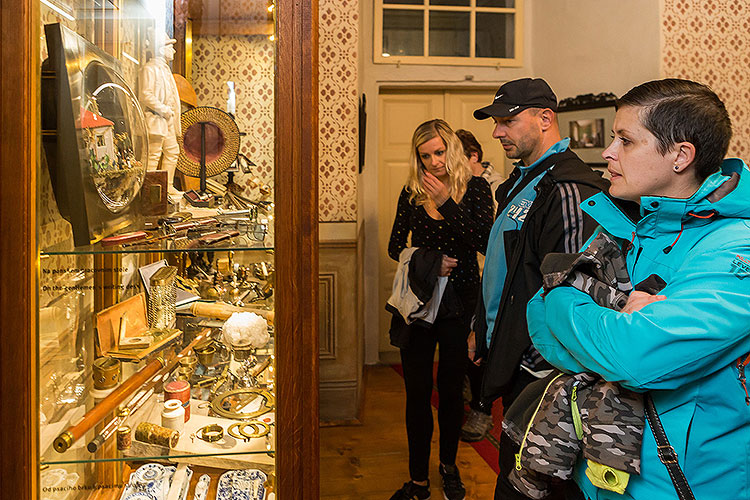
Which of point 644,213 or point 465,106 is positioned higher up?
point 465,106

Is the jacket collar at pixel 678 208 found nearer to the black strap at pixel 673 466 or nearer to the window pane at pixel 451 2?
the black strap at pixel 673 466

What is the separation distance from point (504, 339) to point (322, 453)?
186 cm

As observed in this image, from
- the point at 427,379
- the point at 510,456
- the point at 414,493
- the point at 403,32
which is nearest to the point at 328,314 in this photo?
the point at 427,379

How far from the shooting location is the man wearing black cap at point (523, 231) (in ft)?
6.27

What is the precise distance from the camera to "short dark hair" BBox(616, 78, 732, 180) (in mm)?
1244

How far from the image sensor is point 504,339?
6.39 feet

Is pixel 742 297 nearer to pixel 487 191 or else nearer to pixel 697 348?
pixel 697 348

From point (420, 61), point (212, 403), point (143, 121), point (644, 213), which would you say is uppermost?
point (420, 61)

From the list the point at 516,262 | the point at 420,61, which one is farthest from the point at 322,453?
the point at 420,61

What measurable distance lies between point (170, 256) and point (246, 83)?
0.40 metres

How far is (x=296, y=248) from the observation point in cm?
129

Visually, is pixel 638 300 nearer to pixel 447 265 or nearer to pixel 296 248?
pixel 296 248

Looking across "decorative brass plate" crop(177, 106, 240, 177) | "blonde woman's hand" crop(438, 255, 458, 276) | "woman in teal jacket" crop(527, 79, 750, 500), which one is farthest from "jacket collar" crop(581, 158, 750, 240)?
"blonde woman's hand" crop(438, 255, 458, 276)

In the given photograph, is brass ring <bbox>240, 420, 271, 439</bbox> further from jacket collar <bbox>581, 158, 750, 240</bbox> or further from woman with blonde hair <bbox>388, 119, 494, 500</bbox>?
woman with blonde hair <bbox>388, 119, 494, 500</bbox>
